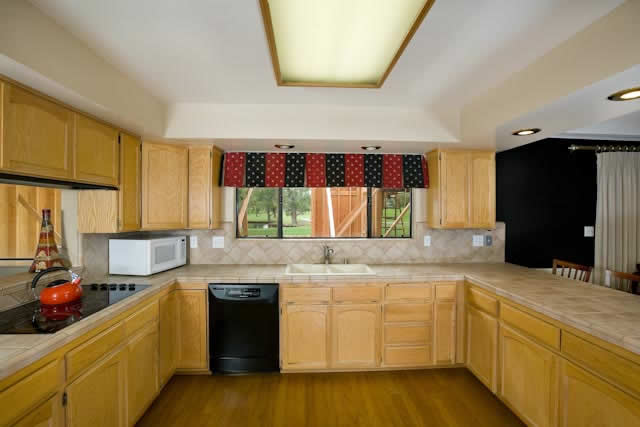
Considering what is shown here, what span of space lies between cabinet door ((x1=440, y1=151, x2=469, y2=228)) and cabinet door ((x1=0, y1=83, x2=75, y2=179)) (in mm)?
3001

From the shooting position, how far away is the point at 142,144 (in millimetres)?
2572

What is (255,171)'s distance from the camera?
3021mm

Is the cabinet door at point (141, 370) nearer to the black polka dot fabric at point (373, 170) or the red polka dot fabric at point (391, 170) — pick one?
the black polka dot fabric at point (373, 170)

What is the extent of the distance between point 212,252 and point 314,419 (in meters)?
1.86

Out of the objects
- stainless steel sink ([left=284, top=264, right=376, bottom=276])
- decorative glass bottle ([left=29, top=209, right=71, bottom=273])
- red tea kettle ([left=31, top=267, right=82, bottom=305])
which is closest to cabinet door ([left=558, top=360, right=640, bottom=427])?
stainless steel sink ([left=284, top=264, right=376, bottom=276])

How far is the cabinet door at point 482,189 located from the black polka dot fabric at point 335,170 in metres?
1.30

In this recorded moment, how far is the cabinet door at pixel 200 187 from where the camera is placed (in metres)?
2.78

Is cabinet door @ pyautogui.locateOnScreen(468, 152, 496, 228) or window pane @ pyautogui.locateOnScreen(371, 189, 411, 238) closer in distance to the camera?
cabinet door @ pyautogui.locateOnScreen(468, 152, 496, 228)

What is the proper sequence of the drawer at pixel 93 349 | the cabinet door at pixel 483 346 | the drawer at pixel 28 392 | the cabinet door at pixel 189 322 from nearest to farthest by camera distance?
the drawer at pixel 28 392, the drawer at pixel 93 349, the cabinet door at pixel 483 346, the cabinet door at pixel 189 322

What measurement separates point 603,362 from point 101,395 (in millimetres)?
2527

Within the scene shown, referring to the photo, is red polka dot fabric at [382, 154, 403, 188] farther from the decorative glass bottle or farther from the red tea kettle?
the decorative glass bottle

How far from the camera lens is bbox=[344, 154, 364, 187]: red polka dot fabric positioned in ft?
10.1

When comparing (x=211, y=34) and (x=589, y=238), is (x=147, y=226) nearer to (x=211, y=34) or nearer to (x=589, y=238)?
(x=211, y=34)

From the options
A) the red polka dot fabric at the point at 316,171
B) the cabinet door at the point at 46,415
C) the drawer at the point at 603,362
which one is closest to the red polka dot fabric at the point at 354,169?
the red polka dot fabric at the point at 316,171
